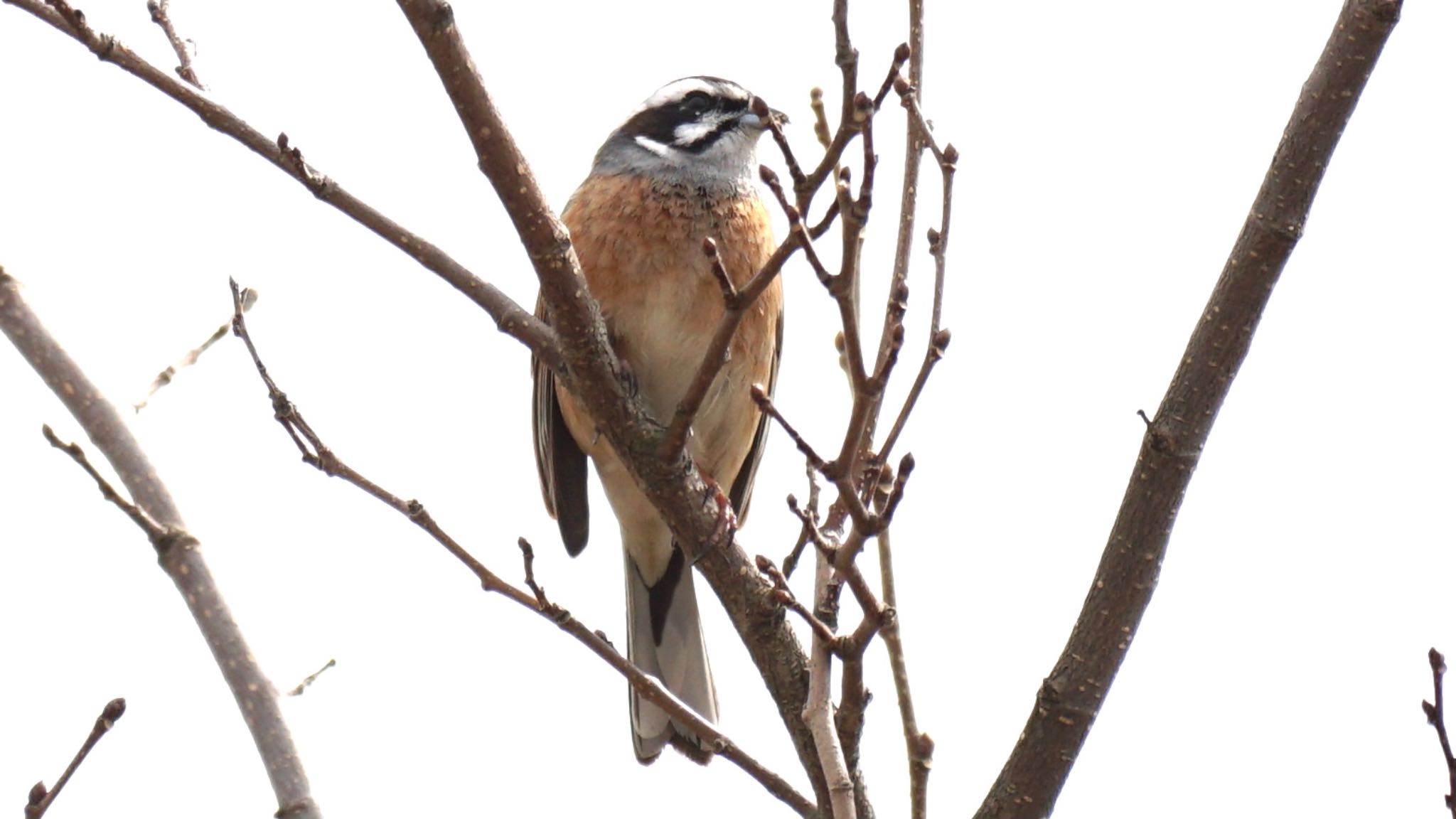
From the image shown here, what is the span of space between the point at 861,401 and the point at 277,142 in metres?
1.57

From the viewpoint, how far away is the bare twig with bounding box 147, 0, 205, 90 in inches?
141

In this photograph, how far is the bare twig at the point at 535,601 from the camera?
3473 millimetres

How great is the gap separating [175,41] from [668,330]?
6.82ft

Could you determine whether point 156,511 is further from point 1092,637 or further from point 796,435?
point 1092,637

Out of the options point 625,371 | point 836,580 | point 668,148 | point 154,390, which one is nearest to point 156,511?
point 154,390

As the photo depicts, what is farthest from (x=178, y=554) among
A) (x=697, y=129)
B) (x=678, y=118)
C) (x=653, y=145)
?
(x=678, y=118)

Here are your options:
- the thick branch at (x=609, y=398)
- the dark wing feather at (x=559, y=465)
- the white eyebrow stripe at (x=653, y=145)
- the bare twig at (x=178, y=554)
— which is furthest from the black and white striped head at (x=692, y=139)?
the bare twig at (x=178, y=554)

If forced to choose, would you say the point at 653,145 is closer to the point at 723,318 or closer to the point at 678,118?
the point at 678,118

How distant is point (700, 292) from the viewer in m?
5.39

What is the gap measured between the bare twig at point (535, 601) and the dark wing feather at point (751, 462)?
2521mm

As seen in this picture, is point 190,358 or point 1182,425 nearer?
point 1182,425

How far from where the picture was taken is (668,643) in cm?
594

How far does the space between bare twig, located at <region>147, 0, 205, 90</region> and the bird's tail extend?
2.77 m

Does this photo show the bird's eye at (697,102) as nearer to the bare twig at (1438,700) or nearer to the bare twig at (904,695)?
the bare twig at (904,695)
